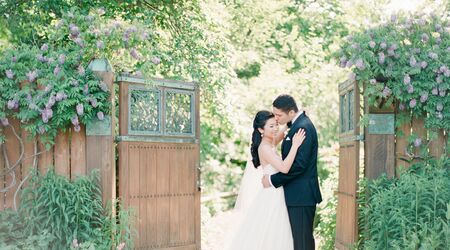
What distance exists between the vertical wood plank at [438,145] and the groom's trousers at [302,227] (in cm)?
135

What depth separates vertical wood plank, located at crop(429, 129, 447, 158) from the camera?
8.12m

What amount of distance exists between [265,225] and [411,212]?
1.61 m

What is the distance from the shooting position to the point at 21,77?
7.87 metres

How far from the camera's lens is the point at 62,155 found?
26.5 ft

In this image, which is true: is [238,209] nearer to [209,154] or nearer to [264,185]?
[264,185]

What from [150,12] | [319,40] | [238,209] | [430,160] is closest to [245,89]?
[319,40]

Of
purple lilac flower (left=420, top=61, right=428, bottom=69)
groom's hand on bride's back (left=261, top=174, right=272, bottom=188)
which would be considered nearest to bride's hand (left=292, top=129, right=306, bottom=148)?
groom's hand on bride's back (left=261, top=174, right=272, bottom=188)

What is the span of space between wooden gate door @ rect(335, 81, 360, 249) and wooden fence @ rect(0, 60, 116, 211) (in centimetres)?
243

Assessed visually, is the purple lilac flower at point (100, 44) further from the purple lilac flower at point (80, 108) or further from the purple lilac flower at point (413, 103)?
the purple lilac flower at point (413, 103)

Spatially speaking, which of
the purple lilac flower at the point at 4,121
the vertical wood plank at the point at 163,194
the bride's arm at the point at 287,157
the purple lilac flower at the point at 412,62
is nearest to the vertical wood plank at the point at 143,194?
the vertical wood plank at the point at 163,194

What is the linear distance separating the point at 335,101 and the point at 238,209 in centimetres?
999

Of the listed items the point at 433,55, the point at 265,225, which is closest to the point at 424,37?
the point at 433,55

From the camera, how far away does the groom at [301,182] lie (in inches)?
307

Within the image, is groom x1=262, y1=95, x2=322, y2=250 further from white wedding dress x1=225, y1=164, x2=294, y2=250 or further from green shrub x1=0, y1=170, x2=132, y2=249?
green shrub x1=0, y1=170, x2=132, y2=249
